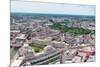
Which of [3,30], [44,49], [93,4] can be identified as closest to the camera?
[3,30]

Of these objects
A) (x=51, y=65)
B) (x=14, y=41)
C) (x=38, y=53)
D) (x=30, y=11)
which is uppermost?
(x=30, y=11)

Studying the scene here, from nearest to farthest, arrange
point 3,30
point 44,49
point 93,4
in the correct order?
point 3,30, point 44,49, point 93,4

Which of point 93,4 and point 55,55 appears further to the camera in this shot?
point 93,4

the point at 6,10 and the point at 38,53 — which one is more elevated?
the point at 6,10

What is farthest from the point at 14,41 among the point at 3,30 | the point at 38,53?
the point at 38,53
